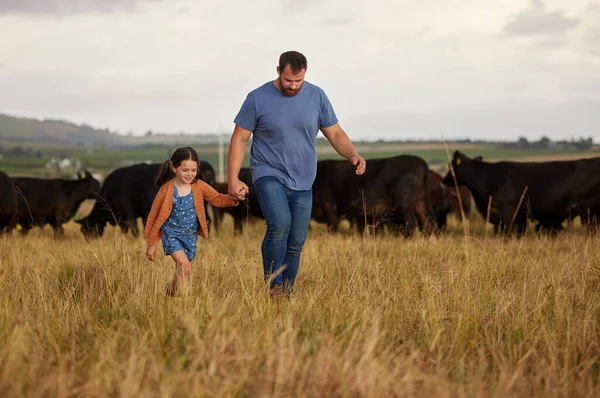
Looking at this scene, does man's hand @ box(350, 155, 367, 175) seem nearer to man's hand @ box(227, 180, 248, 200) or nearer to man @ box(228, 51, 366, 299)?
man @ box(228, 51, 366, 299)

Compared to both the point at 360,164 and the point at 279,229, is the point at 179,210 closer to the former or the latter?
the point at 279,229

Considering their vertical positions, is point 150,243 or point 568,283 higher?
point 150,243

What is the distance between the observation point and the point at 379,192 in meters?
15.0

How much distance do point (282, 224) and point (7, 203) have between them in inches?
400

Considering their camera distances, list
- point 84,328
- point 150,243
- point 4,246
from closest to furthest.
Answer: point 84,328
point 150,243
point 4,246

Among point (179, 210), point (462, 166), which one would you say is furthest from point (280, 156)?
point (462, 166)

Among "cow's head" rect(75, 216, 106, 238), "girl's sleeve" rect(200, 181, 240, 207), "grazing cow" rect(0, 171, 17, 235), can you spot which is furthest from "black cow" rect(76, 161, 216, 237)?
"girl's sleeve" rect(200, 181, 240, 207)

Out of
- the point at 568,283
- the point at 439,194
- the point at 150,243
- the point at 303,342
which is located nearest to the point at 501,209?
the point at 439,194

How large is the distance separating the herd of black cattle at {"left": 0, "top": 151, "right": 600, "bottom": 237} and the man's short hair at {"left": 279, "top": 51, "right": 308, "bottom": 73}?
736 cm

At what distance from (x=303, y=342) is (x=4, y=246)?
7.02 meters

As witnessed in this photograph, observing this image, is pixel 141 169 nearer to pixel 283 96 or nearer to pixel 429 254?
pixel 429 254

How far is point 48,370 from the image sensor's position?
4.24 meters

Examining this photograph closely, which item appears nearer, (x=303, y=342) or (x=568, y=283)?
(x=303, y=342)

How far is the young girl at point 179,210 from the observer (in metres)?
6.02
